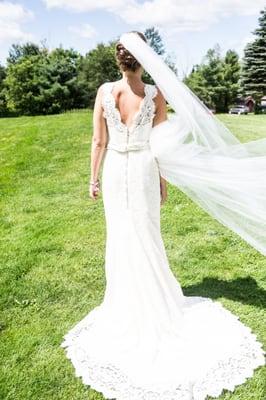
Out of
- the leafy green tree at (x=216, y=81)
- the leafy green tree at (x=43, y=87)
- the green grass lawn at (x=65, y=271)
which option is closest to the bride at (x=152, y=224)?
the green grass lawn at (x=65, y=271)

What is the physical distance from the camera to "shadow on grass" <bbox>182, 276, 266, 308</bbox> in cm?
526

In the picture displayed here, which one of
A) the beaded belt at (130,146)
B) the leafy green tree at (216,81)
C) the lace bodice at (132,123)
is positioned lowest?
the leafy green tree at (216,81)

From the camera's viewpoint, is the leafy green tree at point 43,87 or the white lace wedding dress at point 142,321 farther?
the leafy green tree at point 43,87

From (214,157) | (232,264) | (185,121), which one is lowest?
(232,264)

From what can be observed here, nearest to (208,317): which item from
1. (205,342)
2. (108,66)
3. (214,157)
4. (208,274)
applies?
(205,342)

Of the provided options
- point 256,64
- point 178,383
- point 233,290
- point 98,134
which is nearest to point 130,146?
point 98,134

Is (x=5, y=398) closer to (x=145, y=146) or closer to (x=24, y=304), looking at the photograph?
(x=24, y=304)

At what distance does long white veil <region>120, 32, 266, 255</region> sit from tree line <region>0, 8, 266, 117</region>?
41.5 m

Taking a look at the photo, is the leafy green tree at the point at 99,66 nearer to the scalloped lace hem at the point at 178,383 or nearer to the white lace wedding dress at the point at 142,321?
the white lace wedding dress at the point at 142,321

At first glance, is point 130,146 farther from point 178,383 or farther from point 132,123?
point 178,383

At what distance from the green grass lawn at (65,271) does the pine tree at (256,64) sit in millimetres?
42913

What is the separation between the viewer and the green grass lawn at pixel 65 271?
162 inches

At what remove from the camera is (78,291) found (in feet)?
18.4

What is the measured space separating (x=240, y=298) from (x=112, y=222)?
197 cm
